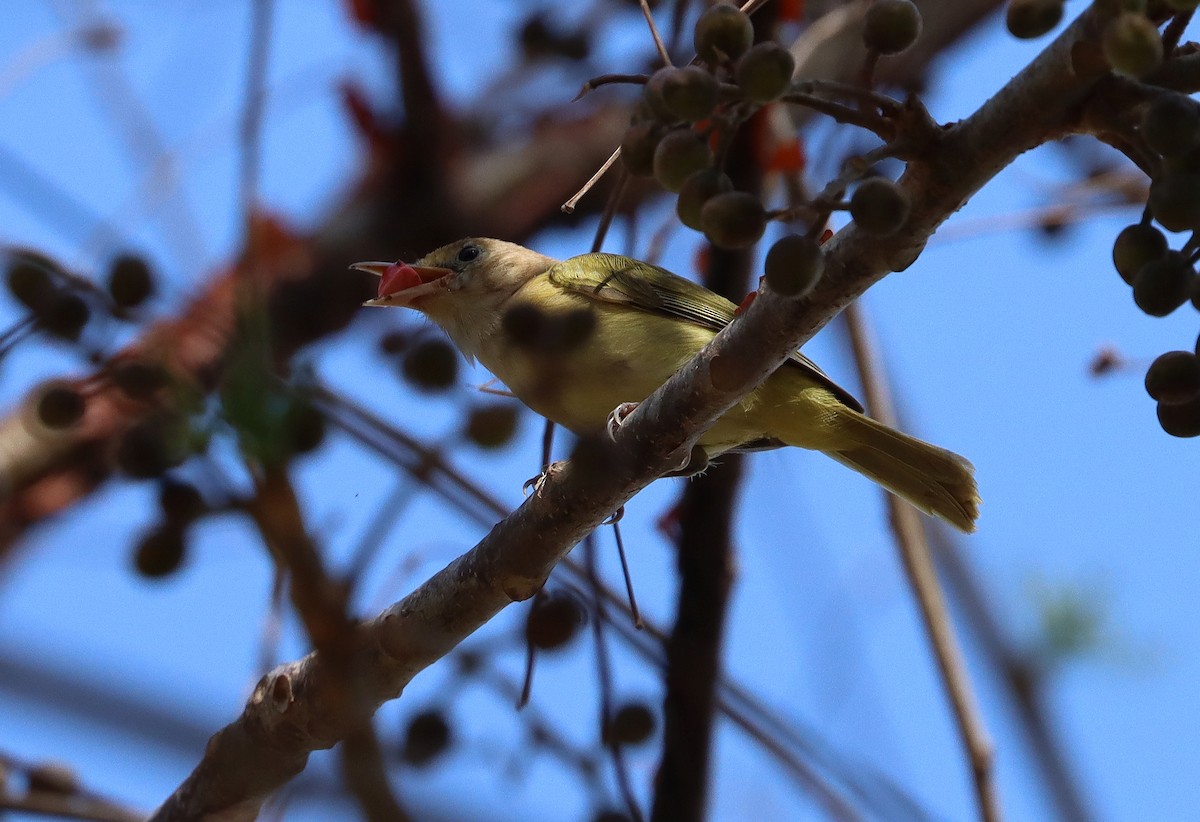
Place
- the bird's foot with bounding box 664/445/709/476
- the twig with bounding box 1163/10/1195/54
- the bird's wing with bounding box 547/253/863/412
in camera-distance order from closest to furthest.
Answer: the twig with bounding box 1163/10/1195/54
the bird's foot with bounding box 664/445/709/476
the bird's wing with bounding box 547/253/863/412

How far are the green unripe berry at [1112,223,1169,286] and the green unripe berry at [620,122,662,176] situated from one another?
738 millimetres

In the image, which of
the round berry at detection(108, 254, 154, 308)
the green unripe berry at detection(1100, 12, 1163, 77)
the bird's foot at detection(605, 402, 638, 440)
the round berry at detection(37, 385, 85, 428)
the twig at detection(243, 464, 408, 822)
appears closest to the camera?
the twig at detection(243, 464, 408, 822)

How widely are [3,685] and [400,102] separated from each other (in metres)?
5.60

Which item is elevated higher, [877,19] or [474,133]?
[474,133]

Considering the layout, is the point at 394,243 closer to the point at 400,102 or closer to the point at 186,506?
the point at 400,102

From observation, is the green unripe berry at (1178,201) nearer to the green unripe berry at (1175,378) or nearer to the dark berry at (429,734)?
the green unripe berry at (1175,378)

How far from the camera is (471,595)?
8.63 feet

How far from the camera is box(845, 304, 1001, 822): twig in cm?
323

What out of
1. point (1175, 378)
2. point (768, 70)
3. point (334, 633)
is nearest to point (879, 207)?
point (768, 70)

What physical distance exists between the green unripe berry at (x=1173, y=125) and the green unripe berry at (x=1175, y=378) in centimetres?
36

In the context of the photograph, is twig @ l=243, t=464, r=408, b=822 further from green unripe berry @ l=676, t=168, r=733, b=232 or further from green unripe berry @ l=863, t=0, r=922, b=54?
green unripe berry @ l=863, t=0, r=922, b=54

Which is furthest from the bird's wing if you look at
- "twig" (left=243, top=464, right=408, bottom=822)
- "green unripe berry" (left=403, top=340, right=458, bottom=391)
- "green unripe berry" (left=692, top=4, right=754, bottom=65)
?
"twig" (left=243, top=464, right=408, bottom=822)

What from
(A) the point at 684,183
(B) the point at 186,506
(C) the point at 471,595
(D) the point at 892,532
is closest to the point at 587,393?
(D) the point at 892,532

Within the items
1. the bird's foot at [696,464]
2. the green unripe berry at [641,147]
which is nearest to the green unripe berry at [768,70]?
the green unripe berry at [641,147]
